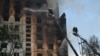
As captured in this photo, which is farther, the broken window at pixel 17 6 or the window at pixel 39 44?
the broken window at pixel 17 6

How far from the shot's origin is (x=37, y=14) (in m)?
87.8

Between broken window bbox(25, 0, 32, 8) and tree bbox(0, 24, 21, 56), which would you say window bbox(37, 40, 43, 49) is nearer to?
broken window bbox(25, 0, 32, 8)

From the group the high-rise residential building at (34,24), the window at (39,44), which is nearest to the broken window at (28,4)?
the high-rise residential building at (34,24)

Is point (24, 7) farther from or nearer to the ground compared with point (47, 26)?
farther from the ground

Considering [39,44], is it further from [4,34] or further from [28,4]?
[4,34]

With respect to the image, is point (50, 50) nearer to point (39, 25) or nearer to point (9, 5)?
point (39, 25)

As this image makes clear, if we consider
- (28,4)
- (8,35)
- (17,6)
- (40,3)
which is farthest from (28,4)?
(8,35)

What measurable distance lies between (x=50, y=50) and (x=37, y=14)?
1174 centimetres

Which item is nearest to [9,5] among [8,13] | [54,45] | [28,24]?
[8,13]

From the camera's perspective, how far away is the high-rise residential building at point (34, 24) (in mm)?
83500

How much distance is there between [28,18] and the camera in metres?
88.6

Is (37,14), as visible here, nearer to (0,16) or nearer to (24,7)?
(24,7)

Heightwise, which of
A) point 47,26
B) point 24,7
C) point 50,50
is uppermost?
point 24,7

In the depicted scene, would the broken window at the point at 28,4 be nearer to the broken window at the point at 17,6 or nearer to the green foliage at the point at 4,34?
the broken window at the point at 17,6
